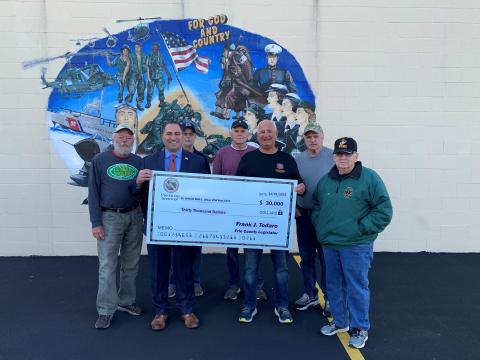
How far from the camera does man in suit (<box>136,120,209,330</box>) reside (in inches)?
157

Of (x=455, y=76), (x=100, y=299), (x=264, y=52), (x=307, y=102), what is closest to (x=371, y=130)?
(x=307, y=102)

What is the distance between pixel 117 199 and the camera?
13.2 ft

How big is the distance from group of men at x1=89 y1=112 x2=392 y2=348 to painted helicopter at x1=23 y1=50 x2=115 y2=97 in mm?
2451

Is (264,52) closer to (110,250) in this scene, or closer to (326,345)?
(110,250)

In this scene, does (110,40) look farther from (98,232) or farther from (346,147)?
(346,147)

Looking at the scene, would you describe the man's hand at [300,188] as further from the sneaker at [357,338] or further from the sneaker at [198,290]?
the sneaker at [198,290]

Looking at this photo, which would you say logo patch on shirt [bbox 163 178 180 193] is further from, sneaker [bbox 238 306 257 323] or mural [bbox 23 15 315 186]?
mural [bbox 23 15 315 186]

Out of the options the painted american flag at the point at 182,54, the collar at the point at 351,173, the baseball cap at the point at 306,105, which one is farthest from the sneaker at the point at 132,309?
the baseball cap at the point at 306,105

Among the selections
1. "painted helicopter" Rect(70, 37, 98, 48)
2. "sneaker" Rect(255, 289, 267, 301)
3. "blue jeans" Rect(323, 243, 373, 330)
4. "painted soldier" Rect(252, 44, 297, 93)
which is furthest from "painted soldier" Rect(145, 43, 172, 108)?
"blue jeans" Rect(323, 243, 373, 330)

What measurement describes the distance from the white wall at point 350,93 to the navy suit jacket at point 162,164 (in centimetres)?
262

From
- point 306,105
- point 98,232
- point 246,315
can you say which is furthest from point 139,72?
point 246,315

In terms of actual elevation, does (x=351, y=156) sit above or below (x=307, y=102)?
below

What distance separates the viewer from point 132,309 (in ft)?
14.2

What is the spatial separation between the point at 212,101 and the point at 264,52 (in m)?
1.08
